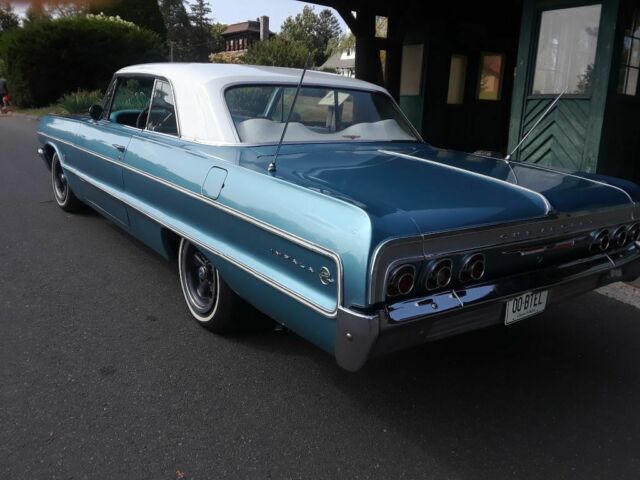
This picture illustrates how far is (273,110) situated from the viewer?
11.8 feet

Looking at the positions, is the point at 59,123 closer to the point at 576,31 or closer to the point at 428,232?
the point at 428,232

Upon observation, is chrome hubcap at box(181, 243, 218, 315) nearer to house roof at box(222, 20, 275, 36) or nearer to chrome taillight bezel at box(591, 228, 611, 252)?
chrome taillight bezel at box(591, 228, 611, 252)

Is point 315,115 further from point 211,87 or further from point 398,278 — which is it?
point 398,278

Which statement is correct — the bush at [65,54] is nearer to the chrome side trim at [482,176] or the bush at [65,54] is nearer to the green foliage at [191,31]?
the chrome side trim at [482,176]

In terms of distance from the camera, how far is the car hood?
7.50 feet

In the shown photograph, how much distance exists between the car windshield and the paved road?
1.27 meters

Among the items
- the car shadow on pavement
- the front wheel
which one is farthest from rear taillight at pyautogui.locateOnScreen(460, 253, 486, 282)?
the front wheel

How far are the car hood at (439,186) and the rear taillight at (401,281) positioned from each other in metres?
0.16

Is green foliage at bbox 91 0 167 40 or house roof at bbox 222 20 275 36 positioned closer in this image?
green foliage at bbox 91 0 167 40

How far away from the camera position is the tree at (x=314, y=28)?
66688mm

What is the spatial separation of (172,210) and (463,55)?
27.9ft

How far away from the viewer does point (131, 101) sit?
4566 millimetres

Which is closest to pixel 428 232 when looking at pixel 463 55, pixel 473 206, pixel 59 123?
pixel 473 206

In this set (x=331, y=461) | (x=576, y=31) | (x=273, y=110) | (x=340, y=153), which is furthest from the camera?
(x=576, y=31)
